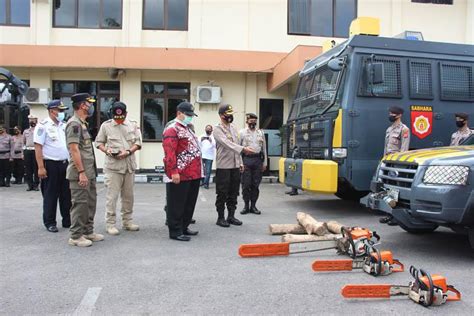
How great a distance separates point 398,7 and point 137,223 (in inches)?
484

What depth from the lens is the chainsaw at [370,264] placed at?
4.31m

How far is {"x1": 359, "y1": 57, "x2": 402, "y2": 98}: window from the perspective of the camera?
23.6ft

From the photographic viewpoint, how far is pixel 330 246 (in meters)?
5.25

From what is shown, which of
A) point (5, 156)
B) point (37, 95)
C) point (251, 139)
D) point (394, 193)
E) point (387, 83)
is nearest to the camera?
point (394, 193)

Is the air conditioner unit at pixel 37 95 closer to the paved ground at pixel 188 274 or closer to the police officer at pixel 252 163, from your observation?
the paved ground at pixel 188 274

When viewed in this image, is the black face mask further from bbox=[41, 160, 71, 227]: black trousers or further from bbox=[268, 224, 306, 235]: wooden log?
bbox=[41, 160, 71, 227]: black trousers

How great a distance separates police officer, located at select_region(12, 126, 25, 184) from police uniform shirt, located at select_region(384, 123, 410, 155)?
401 inches

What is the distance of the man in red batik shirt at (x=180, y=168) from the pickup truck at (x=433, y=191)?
2382 millimetres

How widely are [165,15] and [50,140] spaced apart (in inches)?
375

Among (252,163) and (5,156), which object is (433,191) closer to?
(252,163)

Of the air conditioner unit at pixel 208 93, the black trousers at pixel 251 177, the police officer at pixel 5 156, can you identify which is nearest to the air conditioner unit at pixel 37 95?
the police officer at pixel 5 156

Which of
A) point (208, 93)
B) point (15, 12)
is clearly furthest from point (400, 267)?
point (15, 12)

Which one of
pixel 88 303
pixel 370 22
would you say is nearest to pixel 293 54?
pixel 370 22

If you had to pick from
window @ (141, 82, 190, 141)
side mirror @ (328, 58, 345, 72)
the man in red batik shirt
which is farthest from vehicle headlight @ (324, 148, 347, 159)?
window @ (141, 82, 190, 141)
